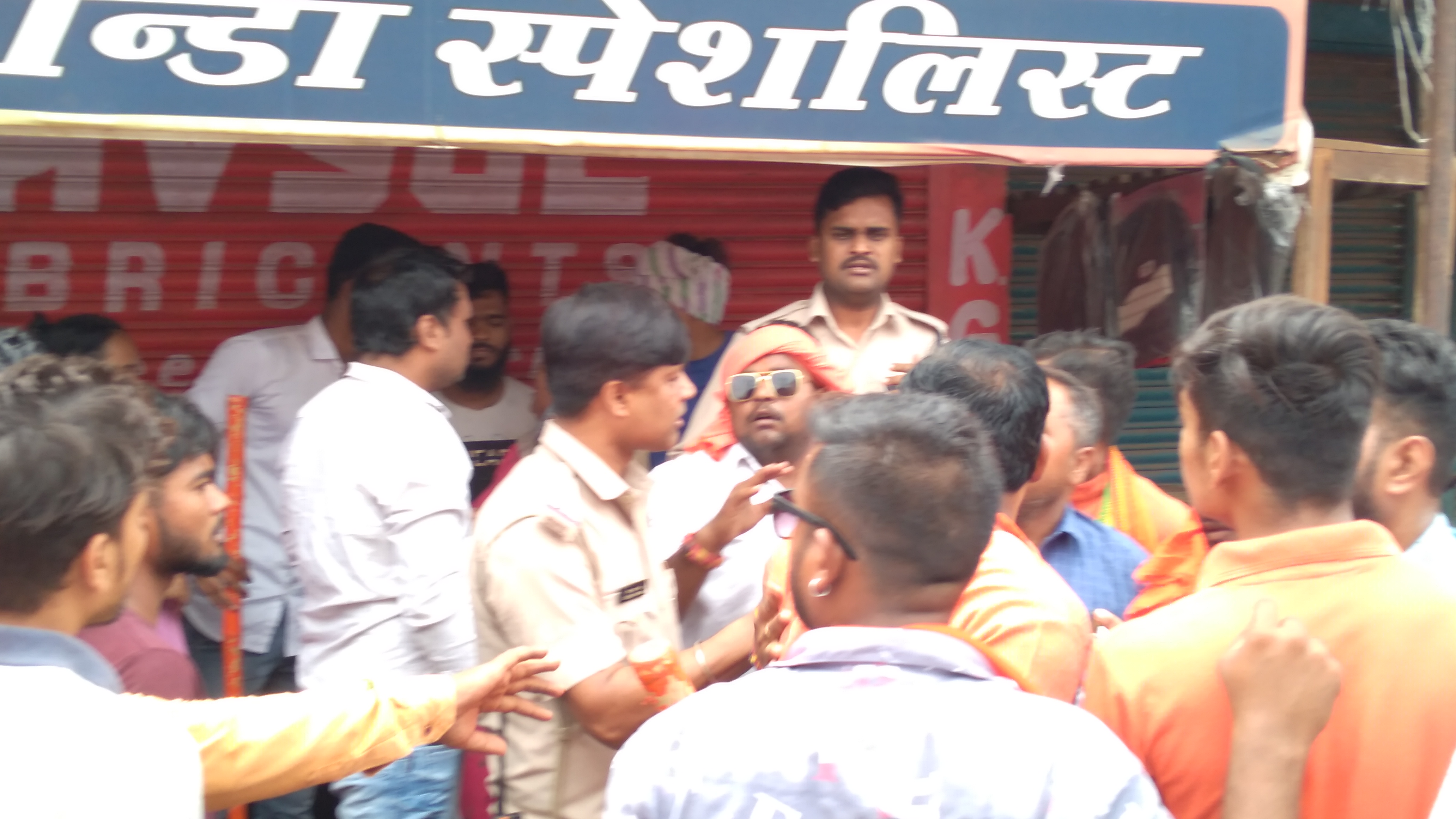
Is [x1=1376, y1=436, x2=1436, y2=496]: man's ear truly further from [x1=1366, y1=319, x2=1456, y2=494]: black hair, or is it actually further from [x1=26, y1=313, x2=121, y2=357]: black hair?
[x1=26, y1=313, x2=121, y2=357]: black hair

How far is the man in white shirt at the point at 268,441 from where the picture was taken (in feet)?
12.3

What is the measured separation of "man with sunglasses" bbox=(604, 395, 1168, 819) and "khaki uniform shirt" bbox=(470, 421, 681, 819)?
32.0 inches

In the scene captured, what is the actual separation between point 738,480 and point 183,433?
1.44m

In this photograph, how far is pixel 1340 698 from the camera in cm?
156

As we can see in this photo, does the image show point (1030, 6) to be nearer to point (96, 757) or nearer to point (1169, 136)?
point (1169, 136)

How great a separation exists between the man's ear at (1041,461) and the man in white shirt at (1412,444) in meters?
0.55

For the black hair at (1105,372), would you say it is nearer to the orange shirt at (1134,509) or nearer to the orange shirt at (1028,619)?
the orange shirt at (1134,509)

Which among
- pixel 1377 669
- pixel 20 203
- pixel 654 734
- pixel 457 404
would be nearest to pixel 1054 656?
pixel 1377 669

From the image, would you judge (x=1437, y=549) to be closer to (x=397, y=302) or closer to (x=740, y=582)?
(x=740, y=582)

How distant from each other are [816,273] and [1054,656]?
3.23 metres

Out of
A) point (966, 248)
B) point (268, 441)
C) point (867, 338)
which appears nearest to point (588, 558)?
point (268, 441)

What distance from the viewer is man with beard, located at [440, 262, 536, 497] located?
13.7 ft

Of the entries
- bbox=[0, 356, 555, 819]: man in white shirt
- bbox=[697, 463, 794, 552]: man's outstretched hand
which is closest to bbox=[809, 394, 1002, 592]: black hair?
bbox=[0, 356, 555, 819]: man in white shirt

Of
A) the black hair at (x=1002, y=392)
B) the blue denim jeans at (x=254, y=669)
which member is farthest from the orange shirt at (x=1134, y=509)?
the blue denim jeans at (x=254, y=669)
